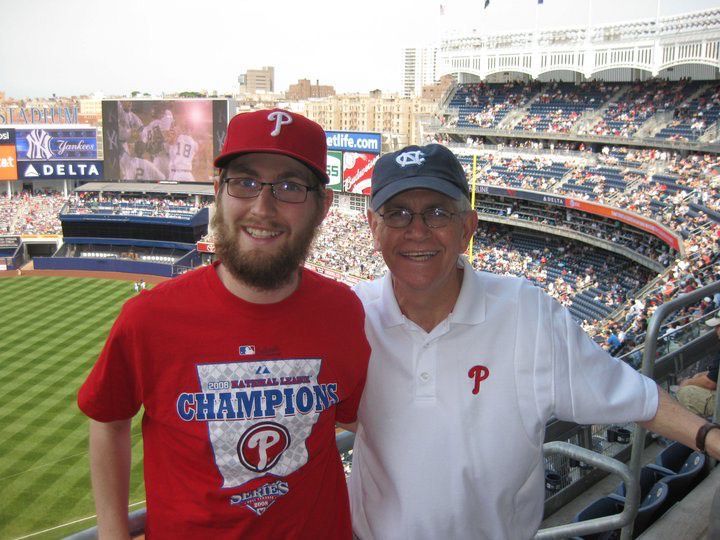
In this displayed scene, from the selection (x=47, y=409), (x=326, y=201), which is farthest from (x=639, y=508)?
(x=47, y=409)

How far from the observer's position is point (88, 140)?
4088cm

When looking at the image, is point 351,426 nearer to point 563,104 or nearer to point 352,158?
point 563,104

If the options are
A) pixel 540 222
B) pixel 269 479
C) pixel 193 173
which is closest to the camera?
pixel 269 479

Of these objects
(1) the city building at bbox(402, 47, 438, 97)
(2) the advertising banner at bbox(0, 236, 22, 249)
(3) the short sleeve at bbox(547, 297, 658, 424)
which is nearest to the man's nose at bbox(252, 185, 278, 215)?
(3) the short sleeve at bbox(547, 297, 658, 424)

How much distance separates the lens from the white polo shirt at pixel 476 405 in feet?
6.36

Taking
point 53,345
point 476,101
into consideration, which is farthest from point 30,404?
point 476,101

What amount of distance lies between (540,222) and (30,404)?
19.6 metres

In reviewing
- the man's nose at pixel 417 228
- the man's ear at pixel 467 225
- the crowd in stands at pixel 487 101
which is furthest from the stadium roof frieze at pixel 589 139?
the man's nose at pixel 417 228

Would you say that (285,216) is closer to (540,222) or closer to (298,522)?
(298,522)

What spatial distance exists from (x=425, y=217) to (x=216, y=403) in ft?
2.89

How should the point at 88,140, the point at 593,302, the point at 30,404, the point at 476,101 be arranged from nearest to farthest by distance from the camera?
the point at 30,404
the point at 593,302
the point at 476,101
the point at 88,140

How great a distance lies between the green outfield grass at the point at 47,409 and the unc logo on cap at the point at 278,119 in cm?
1009

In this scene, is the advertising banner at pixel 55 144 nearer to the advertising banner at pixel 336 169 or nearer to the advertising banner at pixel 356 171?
the advertising banner at pixel 336 169

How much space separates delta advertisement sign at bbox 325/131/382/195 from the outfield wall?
10009 mm
